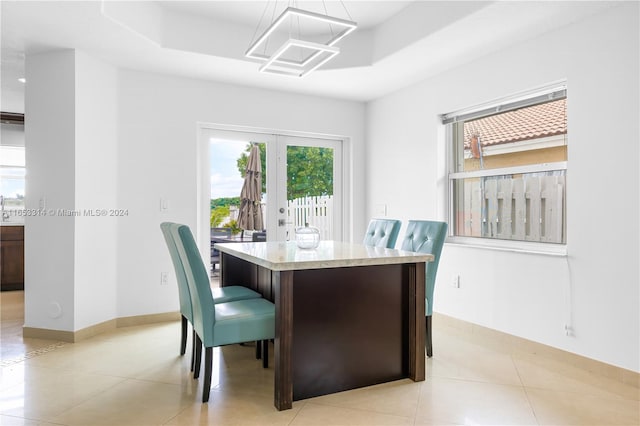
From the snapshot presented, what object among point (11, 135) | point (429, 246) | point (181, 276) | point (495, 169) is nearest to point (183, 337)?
point (181, 276)

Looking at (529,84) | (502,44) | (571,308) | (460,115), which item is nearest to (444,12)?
(502,44)

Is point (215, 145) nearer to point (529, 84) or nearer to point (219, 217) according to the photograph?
point (219, 217)

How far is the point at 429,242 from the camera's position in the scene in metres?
3.10

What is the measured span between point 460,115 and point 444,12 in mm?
1168

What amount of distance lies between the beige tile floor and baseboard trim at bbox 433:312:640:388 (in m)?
0.05

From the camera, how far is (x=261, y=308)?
2445mm

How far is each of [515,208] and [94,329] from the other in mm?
3708

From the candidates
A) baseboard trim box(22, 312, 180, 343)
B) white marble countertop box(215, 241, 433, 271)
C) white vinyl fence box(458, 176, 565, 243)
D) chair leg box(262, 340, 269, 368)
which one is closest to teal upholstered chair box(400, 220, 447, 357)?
white marble countertop box(215, 241, 433, 271)

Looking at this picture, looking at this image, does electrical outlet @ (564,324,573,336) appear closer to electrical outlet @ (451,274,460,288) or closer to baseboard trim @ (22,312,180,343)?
electrical outlet @ (451,274,460,288)

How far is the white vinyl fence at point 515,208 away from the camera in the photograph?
3.18m

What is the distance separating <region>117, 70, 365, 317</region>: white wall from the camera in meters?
3.95

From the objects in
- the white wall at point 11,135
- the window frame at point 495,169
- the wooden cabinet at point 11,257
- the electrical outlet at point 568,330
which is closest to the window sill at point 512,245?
the window frame at point 495,169

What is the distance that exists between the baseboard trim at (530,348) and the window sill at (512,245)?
0.67 metres

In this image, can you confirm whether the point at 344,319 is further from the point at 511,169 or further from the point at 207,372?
the point at 511,169
